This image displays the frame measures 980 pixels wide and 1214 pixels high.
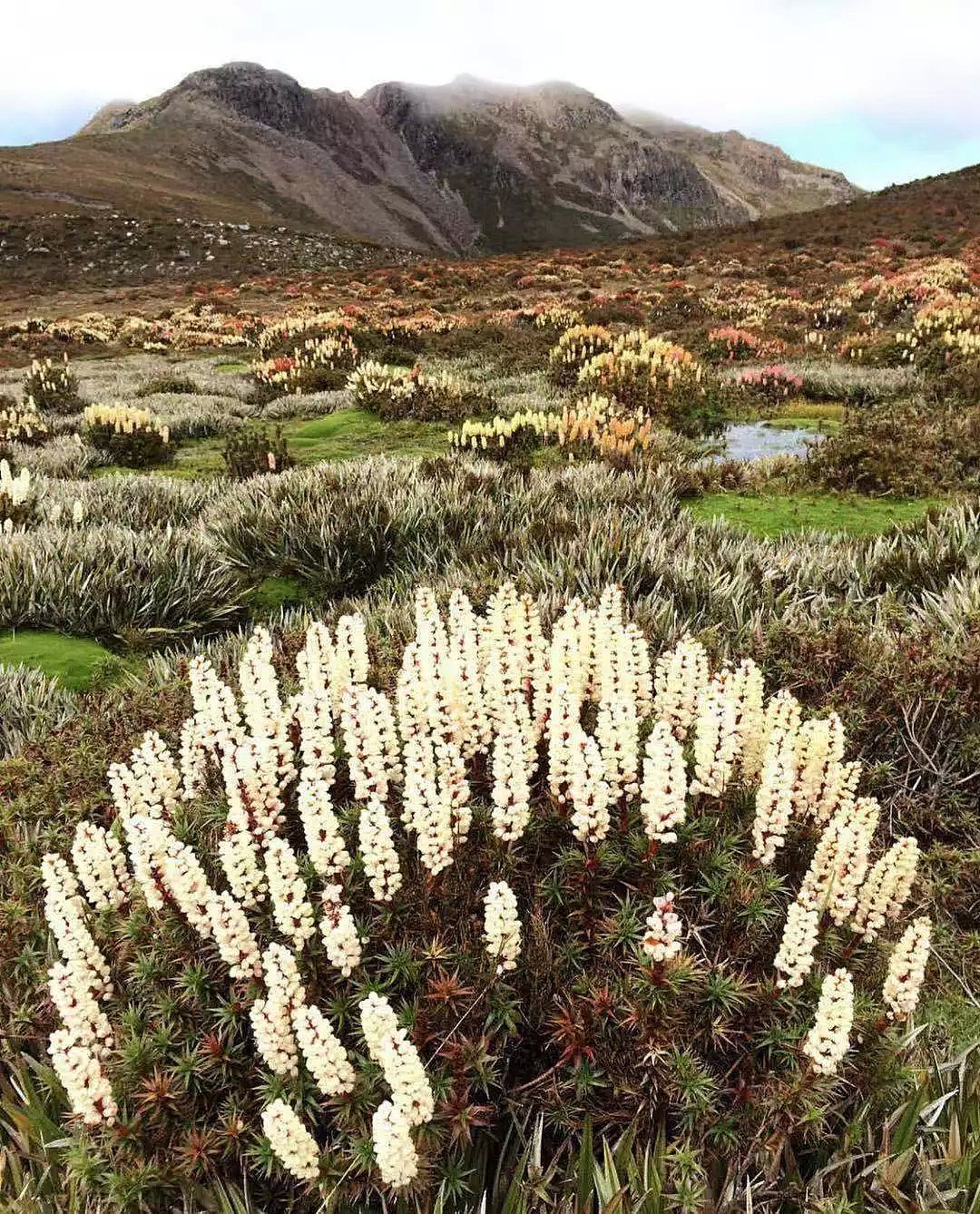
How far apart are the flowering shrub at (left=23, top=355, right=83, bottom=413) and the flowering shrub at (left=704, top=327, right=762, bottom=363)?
11938mm

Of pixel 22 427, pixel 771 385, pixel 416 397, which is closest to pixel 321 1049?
pixel 416 397

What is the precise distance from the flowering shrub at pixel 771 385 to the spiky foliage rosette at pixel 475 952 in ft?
34.1

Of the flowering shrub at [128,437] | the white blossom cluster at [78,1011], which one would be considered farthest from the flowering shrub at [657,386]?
the white blossom cluster at [78,1011]

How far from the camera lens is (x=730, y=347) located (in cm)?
1570

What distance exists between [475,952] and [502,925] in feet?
1.27

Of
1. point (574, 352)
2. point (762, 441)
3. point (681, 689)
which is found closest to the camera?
point (681, 689)

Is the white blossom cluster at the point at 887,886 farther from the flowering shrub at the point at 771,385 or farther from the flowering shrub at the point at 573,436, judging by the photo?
the flowering shrub at the point at 771,385

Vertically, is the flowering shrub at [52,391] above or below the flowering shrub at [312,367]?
below

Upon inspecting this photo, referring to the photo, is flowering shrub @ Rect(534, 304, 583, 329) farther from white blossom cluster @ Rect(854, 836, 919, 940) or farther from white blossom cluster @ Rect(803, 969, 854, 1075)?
white blossom cluster @ Rect(803, 969, 854, 1075)

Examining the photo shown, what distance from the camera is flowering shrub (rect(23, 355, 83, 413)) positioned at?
12.9m

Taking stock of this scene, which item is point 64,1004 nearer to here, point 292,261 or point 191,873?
point 191,873

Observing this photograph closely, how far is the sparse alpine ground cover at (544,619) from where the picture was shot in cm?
189

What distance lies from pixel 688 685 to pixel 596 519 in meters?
2.89

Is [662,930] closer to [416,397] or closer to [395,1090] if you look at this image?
[395,1090]
